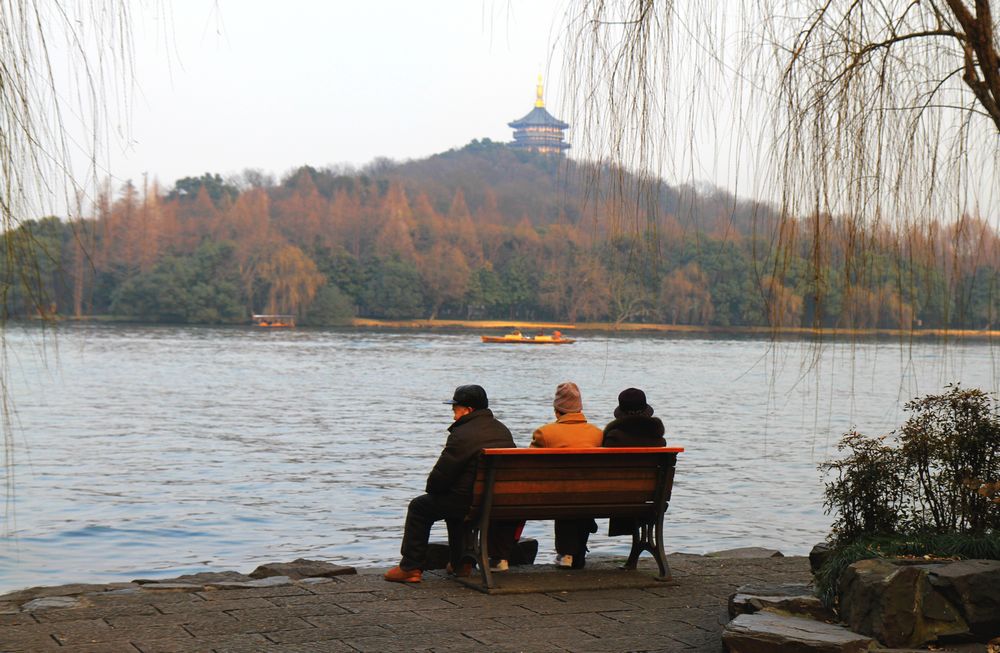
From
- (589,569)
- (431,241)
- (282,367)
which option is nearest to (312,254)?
(431,241)

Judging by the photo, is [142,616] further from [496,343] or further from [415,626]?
[496,343]

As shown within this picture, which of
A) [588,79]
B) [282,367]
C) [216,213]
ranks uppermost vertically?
[216,213]

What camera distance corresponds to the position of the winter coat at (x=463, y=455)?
5.85 metres

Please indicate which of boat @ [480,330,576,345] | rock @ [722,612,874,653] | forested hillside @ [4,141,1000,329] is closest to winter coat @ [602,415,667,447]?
rock @ [722,612,874,653]

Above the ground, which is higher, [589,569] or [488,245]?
[488,245]

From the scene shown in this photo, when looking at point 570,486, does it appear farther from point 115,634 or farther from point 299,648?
point 115,634

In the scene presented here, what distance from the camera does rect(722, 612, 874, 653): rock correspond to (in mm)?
4176

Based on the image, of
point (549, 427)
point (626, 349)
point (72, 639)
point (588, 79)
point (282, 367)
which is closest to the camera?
point (588, 79)

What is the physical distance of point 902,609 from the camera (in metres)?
4.40

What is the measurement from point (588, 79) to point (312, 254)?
364 ft

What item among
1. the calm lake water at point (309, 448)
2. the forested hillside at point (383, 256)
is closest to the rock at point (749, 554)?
the calm lake water at point (309, 448)

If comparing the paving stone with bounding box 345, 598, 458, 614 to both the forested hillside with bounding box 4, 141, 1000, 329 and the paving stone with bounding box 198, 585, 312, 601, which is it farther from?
the forested hillside with bounding box 4, 141, 1000, 329

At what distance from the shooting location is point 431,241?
116125mm

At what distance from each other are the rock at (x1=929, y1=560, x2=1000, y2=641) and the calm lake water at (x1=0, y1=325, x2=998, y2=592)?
76 centimetres
